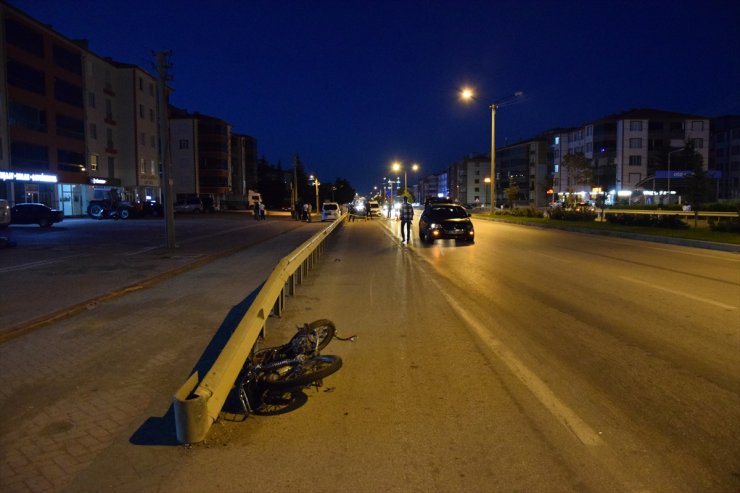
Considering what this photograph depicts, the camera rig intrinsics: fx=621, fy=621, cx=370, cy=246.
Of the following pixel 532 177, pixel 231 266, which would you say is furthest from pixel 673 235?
pixel 532 177

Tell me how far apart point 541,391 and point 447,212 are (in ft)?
65.7

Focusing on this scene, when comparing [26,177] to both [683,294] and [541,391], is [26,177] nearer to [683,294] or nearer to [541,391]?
[683,294]

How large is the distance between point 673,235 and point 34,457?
85.8 ft

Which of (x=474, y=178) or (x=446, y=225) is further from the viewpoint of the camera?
(x=474, y=178)

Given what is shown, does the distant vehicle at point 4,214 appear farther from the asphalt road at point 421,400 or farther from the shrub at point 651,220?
the shrub at point 651,220

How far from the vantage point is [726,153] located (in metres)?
96.1

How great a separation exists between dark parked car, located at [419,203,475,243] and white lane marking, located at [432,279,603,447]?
1533cm

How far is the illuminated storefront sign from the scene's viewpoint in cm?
4457

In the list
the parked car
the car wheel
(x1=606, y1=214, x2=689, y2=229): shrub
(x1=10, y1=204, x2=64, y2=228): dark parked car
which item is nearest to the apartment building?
the car wheel

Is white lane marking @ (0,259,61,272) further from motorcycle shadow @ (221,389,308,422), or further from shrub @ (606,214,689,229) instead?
shrub @ (606,214,689,229)

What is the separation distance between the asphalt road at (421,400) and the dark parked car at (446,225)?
12653 millimetres

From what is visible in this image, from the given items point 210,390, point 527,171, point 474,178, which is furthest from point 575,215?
point 474,178

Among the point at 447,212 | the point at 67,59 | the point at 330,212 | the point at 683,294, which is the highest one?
the point at 67,59

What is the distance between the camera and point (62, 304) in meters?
10.5
